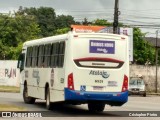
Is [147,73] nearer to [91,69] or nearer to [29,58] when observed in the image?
[29,58]

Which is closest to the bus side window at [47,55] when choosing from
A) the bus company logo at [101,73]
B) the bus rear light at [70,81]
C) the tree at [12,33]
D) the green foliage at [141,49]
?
the bus rear light at [70,81]

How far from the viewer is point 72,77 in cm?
2069

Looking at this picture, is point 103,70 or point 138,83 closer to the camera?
point 103,70

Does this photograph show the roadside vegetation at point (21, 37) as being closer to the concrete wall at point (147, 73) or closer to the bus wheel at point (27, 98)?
the concrete wall at point (147, 73)

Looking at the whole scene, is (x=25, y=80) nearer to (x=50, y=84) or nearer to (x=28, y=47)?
(x=28, y=47)

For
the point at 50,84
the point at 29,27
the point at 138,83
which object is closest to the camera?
the point at 50,84

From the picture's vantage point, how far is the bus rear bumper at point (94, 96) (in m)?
20.6

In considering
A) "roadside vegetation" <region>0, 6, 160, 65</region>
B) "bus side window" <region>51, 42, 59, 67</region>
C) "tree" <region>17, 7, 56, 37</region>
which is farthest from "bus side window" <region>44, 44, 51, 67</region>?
"tree" <region>17, 7, 56, 37</region>

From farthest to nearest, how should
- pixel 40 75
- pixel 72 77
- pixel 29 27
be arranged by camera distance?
pixel 29 27, pixel 40 75, pixel 72 77

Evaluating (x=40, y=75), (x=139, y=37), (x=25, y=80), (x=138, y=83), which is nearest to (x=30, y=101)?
(x=25, y=80)

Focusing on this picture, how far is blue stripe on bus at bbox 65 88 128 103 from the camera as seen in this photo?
67.5ft

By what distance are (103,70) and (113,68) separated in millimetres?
465

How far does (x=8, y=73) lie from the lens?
185 feet

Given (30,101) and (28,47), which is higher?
(28,47)
